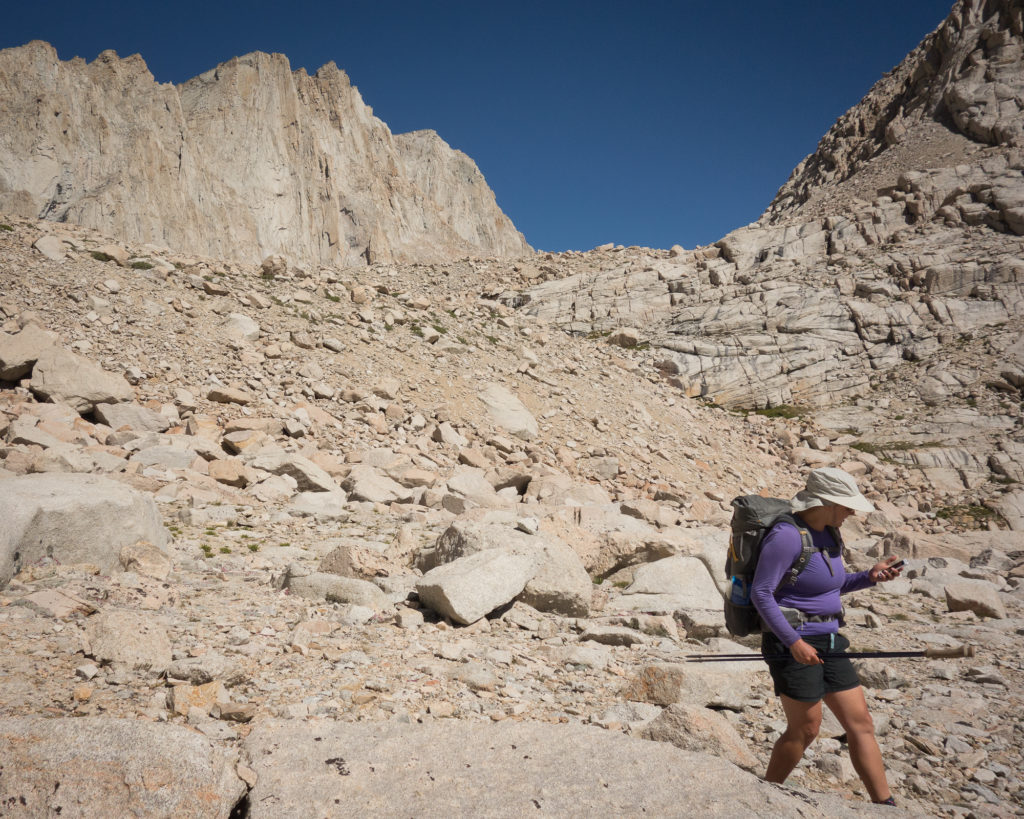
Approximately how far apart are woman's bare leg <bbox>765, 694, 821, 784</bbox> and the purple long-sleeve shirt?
0.44 metres

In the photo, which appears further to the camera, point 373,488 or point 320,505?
point 373,488

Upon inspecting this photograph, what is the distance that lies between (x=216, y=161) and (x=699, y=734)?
72367mm

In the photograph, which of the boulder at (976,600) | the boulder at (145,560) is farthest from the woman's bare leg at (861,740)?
the boulder at (976,600)

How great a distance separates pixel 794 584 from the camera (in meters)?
3.81

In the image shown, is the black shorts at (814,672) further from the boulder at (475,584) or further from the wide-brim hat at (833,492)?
the boulder at (475,584)

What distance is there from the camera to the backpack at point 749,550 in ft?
12.4

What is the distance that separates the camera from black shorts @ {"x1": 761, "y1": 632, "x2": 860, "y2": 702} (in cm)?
368

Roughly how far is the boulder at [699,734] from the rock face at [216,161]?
61465mm

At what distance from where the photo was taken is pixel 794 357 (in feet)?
98.2

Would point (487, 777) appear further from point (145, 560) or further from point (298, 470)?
point (298, 470)

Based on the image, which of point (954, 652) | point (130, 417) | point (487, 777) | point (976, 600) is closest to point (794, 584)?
point (954, 652)

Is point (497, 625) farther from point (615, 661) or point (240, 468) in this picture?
point (240, 468)

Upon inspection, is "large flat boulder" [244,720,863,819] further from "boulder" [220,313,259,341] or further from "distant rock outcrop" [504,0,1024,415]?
"distant rock outcrop" [504,0,1024,415]

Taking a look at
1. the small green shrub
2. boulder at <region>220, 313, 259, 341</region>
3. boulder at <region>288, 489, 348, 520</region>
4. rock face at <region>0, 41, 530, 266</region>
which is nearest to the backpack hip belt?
boulder at <region>288, 489, 348, 520</region>
